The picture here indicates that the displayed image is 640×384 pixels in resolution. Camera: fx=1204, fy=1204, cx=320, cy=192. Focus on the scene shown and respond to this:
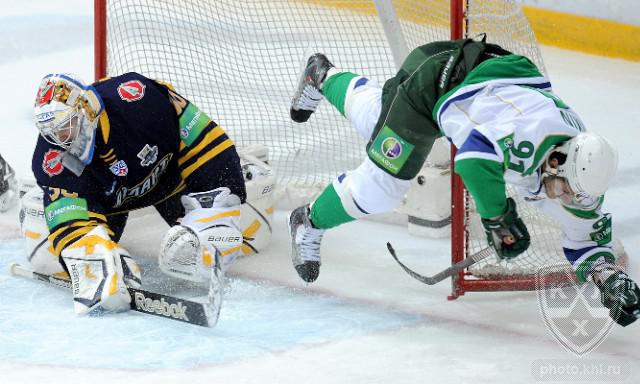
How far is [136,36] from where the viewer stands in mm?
4102

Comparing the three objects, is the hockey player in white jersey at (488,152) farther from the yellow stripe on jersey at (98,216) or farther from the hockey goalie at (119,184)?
the yellow stripe on jersey at (98,216)

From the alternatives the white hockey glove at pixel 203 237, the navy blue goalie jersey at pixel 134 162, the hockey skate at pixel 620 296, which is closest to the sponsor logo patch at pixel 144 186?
the navy blue goalie jersey at pixel 134 162

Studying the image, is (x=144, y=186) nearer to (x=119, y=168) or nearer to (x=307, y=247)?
(x=119, y=168)

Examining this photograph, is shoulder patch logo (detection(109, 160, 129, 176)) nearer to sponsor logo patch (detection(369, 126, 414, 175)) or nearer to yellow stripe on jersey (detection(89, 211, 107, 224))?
yellow stripe on jersey (detection(89, 211, 107, 224))

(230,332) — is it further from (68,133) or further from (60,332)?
(68,133)

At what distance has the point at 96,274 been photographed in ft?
10.4

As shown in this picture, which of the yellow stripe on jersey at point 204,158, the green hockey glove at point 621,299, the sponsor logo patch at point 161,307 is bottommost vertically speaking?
the sponsor logo patch at point 161,307

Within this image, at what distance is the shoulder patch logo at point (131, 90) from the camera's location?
134 inches

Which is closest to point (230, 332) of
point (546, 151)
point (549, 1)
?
point (546, 151)

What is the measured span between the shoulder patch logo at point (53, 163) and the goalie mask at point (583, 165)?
4.37ft

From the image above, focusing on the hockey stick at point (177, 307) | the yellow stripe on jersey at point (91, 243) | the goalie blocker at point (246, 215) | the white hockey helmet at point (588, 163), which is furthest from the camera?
the goalie blocker at point (246, 215)

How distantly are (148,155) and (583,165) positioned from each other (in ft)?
4.11

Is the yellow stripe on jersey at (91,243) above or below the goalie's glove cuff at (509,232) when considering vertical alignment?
below

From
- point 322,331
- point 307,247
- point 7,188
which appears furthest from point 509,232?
point 7,188
